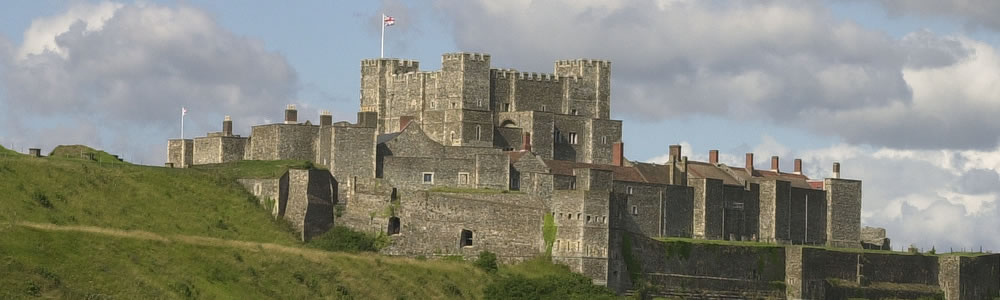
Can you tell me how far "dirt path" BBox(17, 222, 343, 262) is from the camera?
8131cm

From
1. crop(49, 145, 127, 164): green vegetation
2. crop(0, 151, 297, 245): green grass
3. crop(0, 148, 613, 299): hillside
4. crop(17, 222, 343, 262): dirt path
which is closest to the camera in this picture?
crop(0, 148, 613, 299): hillside

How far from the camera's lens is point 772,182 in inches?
4205

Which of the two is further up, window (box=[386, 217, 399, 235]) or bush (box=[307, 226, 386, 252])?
window (box=[386, 217, 399, 235])

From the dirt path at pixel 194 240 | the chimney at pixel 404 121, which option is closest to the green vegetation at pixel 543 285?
the dirt path at pixel 194 240

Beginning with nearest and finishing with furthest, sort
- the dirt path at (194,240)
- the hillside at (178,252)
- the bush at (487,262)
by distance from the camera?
1. the hillside at (178,252)
2. the dirt path at (194,240)
3. the bush at (487,262)

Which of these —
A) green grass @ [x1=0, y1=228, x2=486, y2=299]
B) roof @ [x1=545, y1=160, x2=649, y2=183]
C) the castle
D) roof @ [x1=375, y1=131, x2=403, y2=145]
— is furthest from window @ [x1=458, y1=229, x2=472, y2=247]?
roof @ [x1=375, y1=131, x2=403, y2=145]

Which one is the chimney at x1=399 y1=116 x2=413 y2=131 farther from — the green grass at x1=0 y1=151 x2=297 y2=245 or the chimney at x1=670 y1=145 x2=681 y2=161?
the chimney at x1=670 y1=145 x2=681 y2=161

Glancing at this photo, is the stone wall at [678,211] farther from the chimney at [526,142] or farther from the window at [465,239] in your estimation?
the window at [465,239]

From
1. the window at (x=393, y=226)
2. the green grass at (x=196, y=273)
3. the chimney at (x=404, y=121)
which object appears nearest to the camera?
the green grass at (x=196, y=273)

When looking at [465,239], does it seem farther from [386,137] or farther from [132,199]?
[132,199]

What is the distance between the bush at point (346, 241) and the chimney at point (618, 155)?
16.4 metres

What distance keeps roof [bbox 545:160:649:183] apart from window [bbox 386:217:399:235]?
7686mm

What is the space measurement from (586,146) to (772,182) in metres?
8.82

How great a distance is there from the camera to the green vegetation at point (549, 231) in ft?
305
